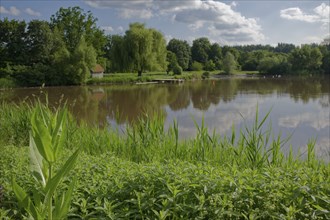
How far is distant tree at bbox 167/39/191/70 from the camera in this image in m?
68.1

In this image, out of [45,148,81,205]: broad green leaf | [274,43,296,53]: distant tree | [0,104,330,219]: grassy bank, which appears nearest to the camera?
[45,148,81,205]: broad green leaf

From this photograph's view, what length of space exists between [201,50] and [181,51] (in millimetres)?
9277

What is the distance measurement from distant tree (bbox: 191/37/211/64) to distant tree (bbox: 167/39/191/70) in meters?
4.64

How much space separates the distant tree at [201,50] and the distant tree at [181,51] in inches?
183

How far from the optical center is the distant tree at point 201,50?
250 feet

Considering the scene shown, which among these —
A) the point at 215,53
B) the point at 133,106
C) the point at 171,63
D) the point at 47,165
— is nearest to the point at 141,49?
the point at 171,63

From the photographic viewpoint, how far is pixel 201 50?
76.5 m

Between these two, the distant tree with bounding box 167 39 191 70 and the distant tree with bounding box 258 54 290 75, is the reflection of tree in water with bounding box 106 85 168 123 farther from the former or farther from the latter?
the distant tree with bounding box 167 39 191 70

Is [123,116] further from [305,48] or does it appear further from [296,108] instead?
[305,48]

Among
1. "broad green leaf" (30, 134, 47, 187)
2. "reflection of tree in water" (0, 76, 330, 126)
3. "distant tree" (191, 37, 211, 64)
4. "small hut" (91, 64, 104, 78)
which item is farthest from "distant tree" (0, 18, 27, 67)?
"distant tree" (191, 37, 211, 64)

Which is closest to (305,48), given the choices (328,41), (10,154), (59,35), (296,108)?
(328,41)

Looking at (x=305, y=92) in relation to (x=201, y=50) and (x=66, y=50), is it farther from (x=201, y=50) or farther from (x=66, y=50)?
(x=201, y=50)

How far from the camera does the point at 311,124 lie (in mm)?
11125

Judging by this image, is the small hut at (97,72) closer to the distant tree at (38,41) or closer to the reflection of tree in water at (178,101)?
the distant tree at (38,41)
